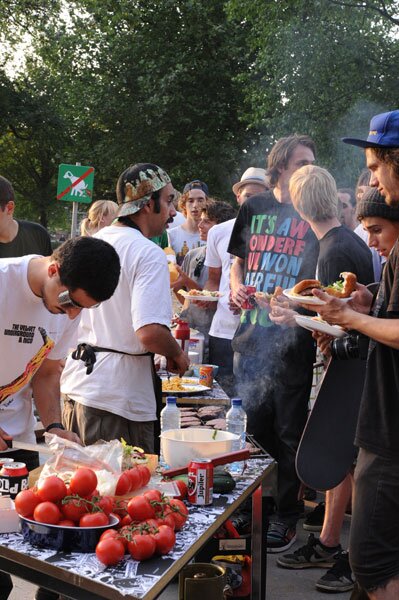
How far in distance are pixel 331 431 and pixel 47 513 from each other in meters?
1.48

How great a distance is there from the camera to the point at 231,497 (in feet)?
8.66

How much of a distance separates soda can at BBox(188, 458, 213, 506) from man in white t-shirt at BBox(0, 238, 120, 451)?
0.62 meters

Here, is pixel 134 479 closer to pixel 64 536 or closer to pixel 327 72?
pixel 64 536

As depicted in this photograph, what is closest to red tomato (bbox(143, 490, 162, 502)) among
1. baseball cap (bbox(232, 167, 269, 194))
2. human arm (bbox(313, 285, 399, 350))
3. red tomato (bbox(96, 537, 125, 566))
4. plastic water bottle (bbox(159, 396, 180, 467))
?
red tomato (bbox(96, 537, 125, 566))

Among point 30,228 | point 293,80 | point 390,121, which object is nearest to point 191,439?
point 390,121

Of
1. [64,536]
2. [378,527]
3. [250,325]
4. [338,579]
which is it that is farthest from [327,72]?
[64,536]

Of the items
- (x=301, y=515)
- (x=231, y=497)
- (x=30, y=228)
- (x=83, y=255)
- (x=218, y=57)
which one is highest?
(x=218, y=57)

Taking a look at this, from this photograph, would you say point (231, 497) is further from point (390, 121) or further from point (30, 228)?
point (30, 228)

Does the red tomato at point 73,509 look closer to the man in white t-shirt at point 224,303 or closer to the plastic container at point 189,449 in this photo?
the plastic container at point 189,449

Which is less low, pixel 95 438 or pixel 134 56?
pixel 134 56

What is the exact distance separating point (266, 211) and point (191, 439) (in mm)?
2285

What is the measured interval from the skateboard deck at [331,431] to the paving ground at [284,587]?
3.73 feet

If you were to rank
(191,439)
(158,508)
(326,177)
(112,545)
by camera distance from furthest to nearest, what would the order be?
(326,177)
(191,439)
(158,508)
(112,545)

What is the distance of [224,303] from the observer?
5.74 m
